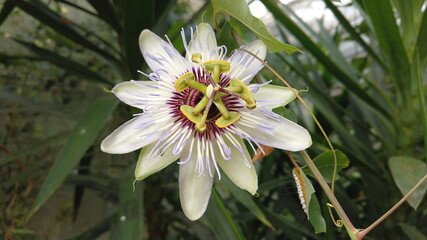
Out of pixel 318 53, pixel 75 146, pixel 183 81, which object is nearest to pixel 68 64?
pixel 75 146

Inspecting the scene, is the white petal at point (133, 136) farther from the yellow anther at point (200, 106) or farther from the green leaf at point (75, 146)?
the green leaf at point (75, 146)

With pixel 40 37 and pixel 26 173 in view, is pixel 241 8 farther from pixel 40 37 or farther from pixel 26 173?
pixel 40 37

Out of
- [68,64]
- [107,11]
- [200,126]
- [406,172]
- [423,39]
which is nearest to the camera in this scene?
[200,126]

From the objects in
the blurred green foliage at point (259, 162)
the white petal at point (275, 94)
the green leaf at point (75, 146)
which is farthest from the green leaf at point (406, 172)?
the green leaf at point (75, 146)

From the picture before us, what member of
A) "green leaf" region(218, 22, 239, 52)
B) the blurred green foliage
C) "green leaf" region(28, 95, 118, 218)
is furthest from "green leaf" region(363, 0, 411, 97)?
"green leaf" region(28, 95, 118, 218)

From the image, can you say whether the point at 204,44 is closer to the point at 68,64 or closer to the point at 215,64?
the point at 215,64
